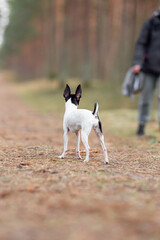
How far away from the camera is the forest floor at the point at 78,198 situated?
7.34ft

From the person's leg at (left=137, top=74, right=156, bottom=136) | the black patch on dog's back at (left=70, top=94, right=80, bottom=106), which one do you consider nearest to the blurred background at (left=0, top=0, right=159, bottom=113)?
the person's leg at (left=137, top=74, right=156, bottom=136)

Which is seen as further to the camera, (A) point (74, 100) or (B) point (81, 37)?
(B) point (81, 37)

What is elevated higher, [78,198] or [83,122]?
[83,122]

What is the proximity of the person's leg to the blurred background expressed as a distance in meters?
7.05

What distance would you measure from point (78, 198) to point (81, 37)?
33185 millimetres

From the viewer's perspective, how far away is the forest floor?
224cm

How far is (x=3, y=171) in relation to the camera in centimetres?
392

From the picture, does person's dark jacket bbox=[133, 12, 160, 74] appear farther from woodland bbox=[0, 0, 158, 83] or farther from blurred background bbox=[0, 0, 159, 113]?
woodland bbox=[0, 0, 158, 83]

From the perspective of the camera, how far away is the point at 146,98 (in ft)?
25.4

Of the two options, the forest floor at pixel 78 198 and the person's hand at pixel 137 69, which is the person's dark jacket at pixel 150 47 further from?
the forest floor at pixel 78 198

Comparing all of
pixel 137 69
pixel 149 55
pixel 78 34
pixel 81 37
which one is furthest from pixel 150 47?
pixel 81 37

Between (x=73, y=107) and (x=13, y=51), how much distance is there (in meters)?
44.4

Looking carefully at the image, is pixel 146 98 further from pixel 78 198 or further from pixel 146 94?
pixel 78 198

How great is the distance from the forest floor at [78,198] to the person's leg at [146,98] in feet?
9.81
